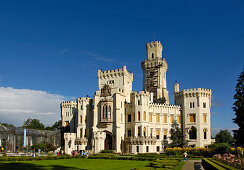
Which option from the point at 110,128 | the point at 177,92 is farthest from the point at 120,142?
the point at 177,92

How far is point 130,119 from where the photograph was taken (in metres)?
58.4

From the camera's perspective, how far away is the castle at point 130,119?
55.7 m

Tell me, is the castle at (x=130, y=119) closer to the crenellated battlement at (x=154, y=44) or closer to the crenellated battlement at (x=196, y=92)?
the crenellated battlement at (x=196, y=92)

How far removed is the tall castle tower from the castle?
6855 mm

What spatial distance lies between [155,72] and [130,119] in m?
20.7

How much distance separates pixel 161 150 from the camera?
59.4 m

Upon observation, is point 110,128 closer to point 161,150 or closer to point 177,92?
point 161,150

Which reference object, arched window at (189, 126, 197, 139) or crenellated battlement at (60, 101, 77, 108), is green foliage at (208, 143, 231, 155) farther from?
crenellated battlement at (60, 101, 77, 108)

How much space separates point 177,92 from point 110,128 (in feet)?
67.4

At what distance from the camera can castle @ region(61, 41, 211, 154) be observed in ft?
183

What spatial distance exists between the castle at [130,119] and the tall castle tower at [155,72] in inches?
270

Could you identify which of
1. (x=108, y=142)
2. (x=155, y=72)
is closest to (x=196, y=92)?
(x=155, y=72)

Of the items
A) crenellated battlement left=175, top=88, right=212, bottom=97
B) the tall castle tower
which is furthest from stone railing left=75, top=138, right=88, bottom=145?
crenellated battlement left=175, top=88, right=212, bottom=97

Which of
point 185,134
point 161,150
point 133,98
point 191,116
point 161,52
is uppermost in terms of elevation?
point 161,52
